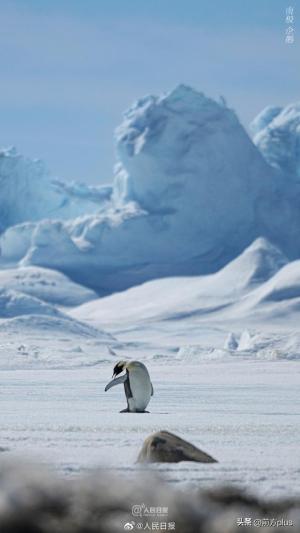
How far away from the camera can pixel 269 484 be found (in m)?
5.02

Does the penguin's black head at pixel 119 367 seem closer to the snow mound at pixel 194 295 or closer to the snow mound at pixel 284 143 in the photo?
the snow mound at pixel 194 295

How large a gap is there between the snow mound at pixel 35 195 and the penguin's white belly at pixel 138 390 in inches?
2338

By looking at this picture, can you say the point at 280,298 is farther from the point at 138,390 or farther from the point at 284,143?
the point at 138,390

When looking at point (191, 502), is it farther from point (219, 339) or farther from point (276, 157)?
point (276, 157)

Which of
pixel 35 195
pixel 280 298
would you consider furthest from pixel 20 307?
pixel 35 195

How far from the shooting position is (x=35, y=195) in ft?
236

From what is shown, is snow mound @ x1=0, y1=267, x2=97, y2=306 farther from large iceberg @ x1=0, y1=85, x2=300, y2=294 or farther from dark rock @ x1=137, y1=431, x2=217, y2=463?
dark rock @ x1=137, y1=431, x2=217, y2=463

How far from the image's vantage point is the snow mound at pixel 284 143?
67.1 metres

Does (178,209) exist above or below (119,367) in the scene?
below

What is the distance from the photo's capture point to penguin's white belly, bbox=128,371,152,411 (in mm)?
9750

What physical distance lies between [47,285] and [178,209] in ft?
30.8

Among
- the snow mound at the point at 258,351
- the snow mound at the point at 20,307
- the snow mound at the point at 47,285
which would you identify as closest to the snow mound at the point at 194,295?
the snow mound at the point at 47,285

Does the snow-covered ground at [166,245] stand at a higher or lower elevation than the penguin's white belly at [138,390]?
lower

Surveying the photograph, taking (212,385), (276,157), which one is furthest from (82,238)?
(212,385)
